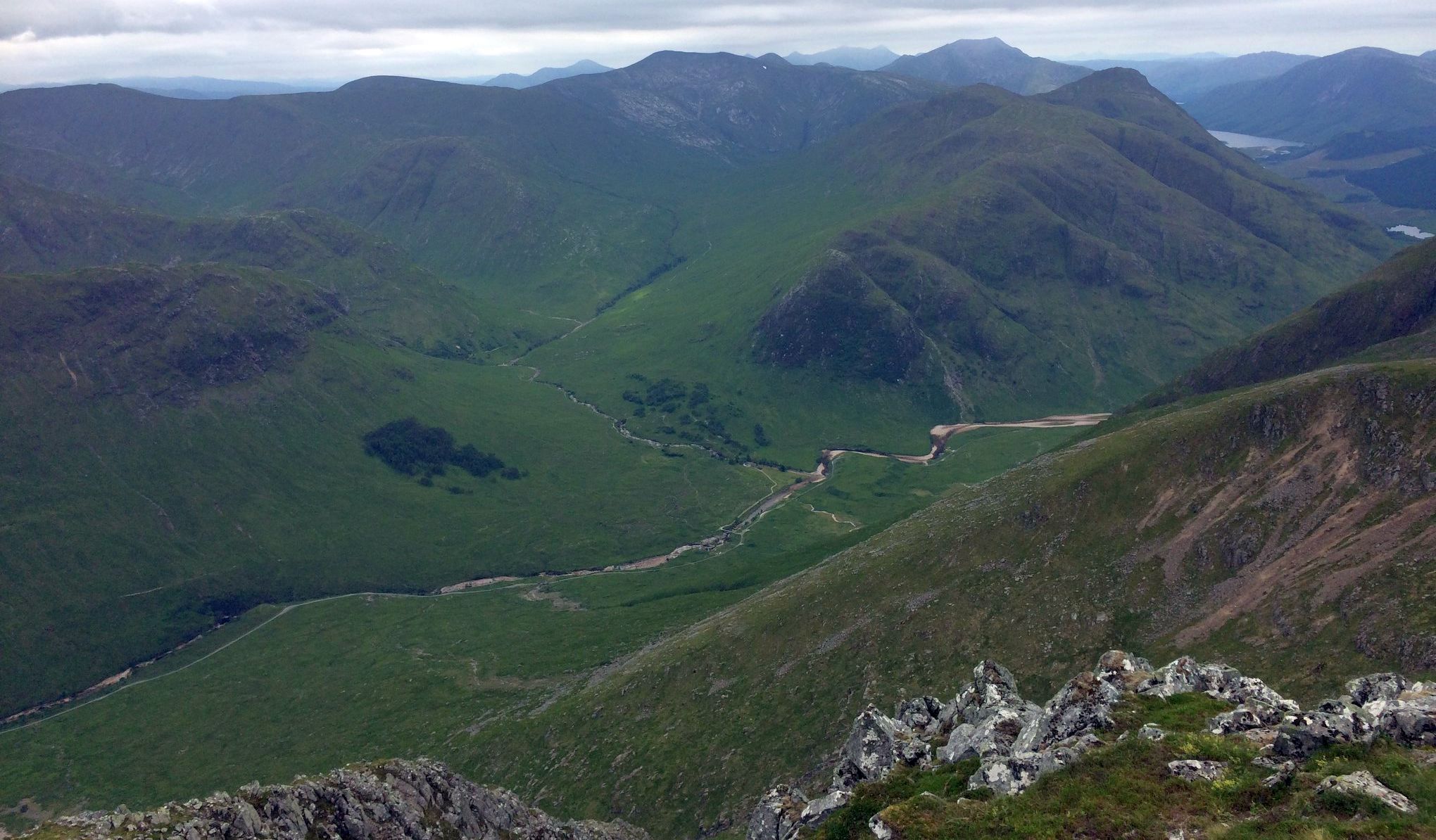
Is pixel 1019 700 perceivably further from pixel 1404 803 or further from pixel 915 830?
pixel 1404 803

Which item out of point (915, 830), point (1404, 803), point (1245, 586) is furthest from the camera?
point (1245, 586)

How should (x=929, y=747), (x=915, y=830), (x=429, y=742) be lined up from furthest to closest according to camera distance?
(x=429, y=742), (x=929, y=747), (x=915, y=830)

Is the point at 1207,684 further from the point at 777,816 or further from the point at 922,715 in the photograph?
the point at 777,816

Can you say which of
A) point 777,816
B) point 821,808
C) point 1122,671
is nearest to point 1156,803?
point 1122,671

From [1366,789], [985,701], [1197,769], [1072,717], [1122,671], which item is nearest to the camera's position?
[1366,789]

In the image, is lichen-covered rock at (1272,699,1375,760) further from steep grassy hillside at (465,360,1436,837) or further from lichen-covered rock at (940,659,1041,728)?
steep grassy hillside at (465,360,1436,837)

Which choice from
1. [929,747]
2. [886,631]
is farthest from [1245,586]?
[929,747]

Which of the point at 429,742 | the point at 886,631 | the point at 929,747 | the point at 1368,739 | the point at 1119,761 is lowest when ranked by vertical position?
the point at 429,742
